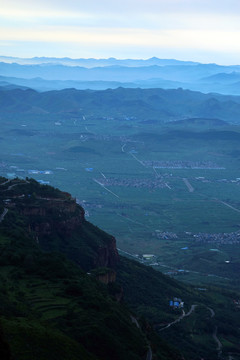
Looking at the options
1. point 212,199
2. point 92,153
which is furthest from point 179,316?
point 92,153

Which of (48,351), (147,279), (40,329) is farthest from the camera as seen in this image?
(147,279)

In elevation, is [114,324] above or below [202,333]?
above

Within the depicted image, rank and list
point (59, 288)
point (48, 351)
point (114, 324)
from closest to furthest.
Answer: point (48, 351) < point (114, 324) < point (59, 288)

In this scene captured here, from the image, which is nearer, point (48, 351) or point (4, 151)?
point (48, 351)

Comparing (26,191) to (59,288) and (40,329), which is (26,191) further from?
(40,329)

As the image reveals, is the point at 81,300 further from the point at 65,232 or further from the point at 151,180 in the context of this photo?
the point at 151,180

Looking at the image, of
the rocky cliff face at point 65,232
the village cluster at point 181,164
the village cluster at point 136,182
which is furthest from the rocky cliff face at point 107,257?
the village cluster at point 181,164

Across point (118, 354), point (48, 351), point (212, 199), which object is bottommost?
point (212, 199)

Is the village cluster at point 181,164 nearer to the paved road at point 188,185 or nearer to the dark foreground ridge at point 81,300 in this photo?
the paved road at point 188,185

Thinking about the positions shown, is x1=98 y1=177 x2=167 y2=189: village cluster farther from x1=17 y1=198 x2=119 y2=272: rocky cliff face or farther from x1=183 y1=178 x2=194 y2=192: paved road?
x1=17 y1=198 x2=119 y2=272: rocky cliff face
